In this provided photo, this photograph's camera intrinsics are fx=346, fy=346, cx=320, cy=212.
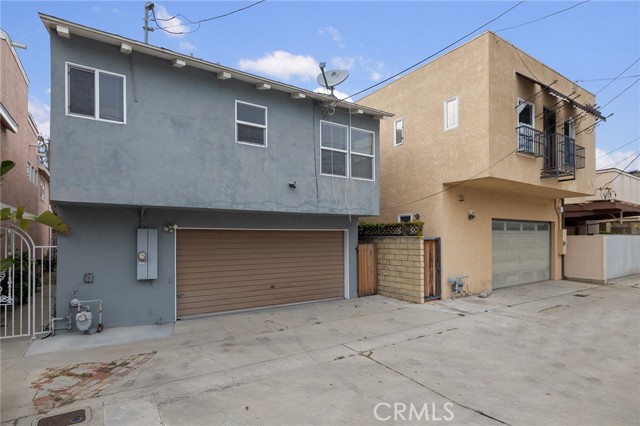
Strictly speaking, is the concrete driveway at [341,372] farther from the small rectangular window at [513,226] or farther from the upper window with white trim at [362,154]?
the small rectangular window at [513,226]

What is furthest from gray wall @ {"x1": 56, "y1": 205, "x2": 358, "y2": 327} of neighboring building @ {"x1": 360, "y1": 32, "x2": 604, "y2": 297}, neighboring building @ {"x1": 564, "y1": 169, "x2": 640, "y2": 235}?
neighboring building @ {"x1": 564, "y1": 169, "x2": 640, "y2": 235}

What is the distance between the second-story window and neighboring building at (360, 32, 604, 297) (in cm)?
886

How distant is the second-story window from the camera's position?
6543mm

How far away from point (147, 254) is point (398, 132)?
369 inches

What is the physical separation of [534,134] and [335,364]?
9936 mm

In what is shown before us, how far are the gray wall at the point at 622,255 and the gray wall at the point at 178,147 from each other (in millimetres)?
13130

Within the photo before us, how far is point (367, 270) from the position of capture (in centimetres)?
1141

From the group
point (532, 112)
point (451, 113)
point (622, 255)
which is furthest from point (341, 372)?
point (622, 255)

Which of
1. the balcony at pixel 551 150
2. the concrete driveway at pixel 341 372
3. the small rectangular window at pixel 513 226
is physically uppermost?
the balcony at pixel 551 150

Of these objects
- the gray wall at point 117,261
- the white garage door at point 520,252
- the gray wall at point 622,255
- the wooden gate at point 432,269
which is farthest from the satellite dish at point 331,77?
the gray wall at point 622,255

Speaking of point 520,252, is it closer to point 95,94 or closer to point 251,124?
point 251,124

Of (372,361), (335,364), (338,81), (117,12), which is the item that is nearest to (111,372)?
(335,364)

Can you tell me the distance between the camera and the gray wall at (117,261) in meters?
7.02

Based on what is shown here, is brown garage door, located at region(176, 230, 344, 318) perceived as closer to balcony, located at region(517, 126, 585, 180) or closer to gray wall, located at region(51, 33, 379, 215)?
gray wall, located at region(51, 33, 379, 215)
